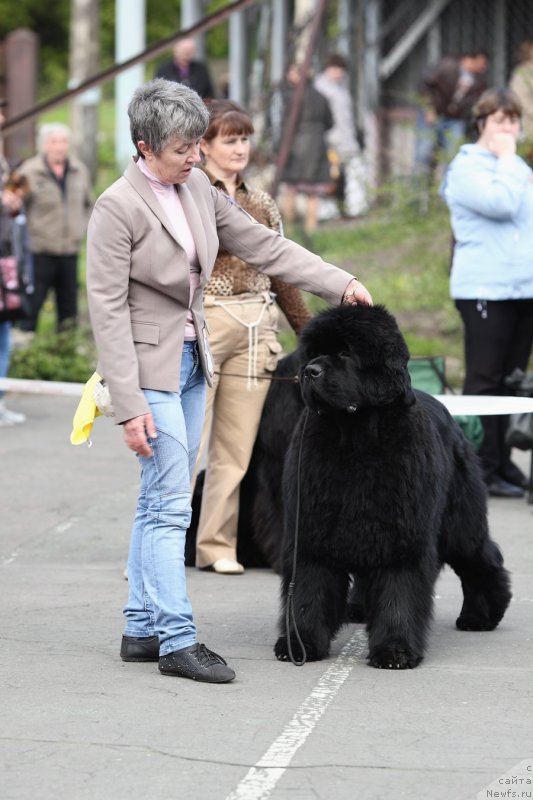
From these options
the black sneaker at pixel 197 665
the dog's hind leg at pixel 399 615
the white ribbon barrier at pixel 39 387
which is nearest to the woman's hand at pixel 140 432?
the black sneaker at pixel 197 665

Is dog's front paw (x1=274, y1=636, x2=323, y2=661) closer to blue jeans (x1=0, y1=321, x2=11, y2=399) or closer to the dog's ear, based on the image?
the dog's ear

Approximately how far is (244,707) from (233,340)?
7.78 feet

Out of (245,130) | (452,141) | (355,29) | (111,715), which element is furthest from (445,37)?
(111,715)

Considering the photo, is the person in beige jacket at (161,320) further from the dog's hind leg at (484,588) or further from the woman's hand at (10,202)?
the woman's hand at (10,202)

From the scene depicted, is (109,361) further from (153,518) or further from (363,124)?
(363,124)

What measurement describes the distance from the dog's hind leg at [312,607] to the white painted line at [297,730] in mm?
125

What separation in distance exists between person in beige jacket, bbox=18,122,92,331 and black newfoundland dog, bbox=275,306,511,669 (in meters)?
7.30

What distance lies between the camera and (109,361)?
4984 mm

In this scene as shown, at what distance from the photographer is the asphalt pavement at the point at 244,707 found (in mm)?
4145

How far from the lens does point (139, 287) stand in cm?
509

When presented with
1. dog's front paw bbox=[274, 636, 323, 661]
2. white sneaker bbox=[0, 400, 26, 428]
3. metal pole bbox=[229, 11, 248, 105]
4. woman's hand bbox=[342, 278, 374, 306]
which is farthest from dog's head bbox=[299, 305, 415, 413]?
metal pole bbox=[229, 11, 248, 105]

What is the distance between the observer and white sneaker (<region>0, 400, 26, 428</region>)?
1094cm

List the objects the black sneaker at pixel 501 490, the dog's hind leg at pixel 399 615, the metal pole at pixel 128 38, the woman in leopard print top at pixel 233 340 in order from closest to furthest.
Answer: the dog's hind leg at pixel 399 615 < the woman in leopard print top at pixel 233 340 < the black sneaker at pixel 501 490 < the metal pole at pixel 128 38

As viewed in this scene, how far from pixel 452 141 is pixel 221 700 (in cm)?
961
